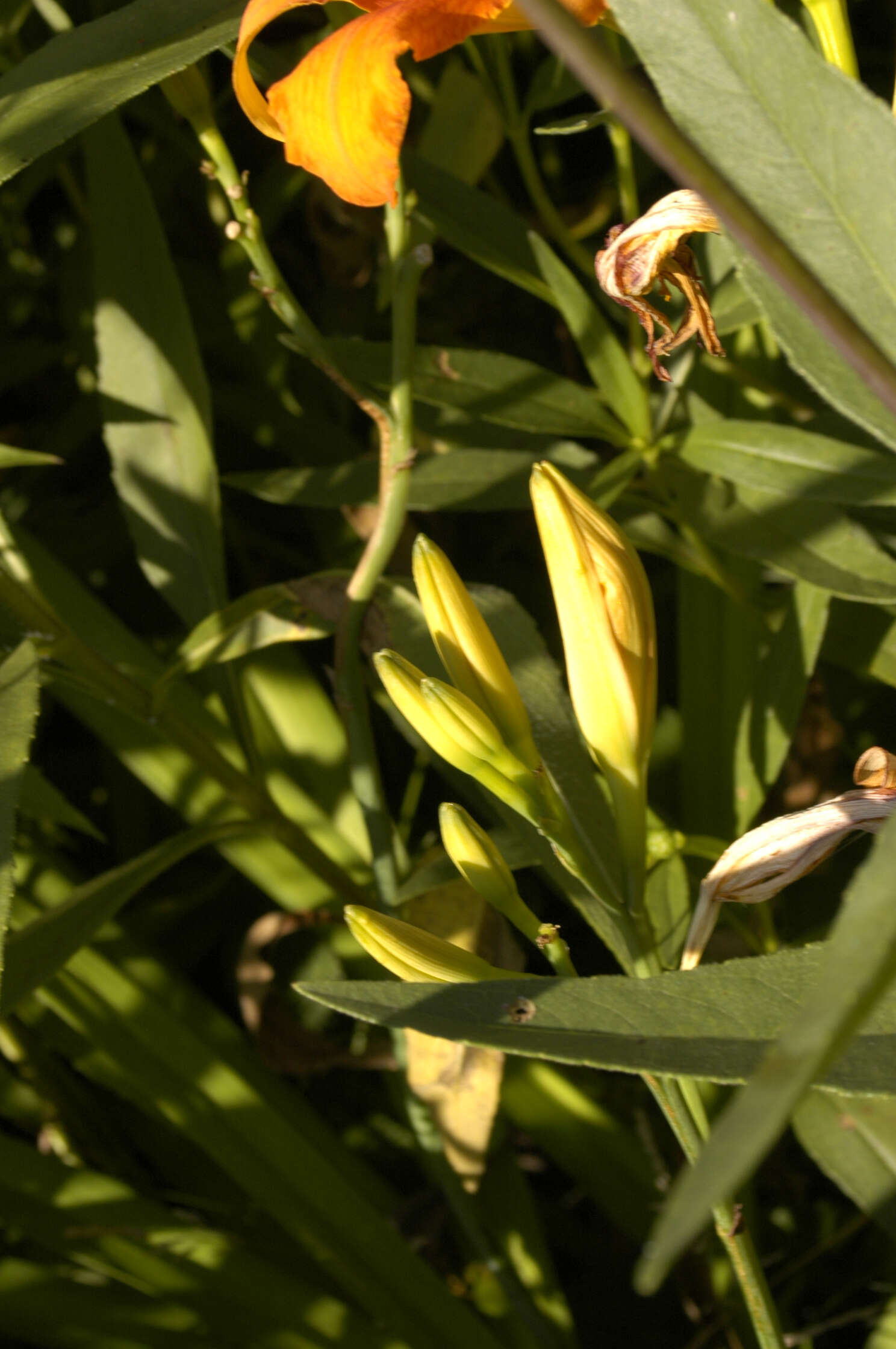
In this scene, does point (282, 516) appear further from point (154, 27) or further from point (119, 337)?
point (154, 27)

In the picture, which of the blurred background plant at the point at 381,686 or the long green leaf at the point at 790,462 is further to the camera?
the long green leaf at the point at 790,462

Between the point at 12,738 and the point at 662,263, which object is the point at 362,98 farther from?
the point at 12,738

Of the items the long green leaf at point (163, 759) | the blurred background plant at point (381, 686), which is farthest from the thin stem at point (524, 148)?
the long green leaf at point (163, 759)

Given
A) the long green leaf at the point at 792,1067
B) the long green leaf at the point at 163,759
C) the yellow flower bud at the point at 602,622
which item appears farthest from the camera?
the long green leaf at the point at 163,759

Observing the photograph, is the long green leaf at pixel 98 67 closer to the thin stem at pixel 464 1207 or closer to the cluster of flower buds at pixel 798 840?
the cluster of flower buds at pixel 798 840

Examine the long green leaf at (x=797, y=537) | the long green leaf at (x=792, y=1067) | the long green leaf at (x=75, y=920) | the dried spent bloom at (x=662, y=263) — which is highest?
the dried spent bloom at (x=662, y=263)

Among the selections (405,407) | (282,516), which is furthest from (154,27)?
(282,516)

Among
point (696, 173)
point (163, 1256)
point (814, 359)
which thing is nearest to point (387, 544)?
point (814, 359)

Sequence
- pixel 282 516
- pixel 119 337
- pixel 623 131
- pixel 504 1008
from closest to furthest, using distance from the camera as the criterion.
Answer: pixel 504 1008 < pixel 623 131 < pixel 119 337 < pixel 282 516

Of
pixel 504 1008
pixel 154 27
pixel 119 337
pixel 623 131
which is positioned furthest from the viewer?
pixel 119 337
